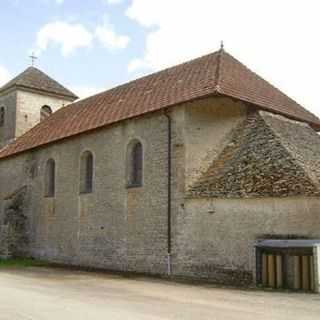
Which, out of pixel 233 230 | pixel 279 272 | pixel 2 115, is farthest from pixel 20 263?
pixel 2 115

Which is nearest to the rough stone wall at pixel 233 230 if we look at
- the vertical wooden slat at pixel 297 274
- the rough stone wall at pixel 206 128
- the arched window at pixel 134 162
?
the vertical wooden slat at pixel 297 274

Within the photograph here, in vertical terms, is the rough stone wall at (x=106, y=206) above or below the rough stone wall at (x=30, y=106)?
below

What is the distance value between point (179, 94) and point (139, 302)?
9.82m

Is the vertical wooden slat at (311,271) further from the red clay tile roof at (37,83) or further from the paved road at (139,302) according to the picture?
the red clay tile roof at (37,83)

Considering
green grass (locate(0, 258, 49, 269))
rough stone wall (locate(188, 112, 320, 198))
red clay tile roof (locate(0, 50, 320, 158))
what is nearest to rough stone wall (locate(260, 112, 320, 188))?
rough stone wall (locate(188, 112, 320, 198))

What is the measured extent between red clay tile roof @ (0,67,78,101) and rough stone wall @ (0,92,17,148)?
662 mm

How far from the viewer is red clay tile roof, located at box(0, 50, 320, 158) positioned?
19.6 meters

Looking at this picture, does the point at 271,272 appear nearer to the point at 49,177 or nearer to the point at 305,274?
the point at 305,274

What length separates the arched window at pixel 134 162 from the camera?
21.0m

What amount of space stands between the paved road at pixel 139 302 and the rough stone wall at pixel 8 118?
62.3 ft

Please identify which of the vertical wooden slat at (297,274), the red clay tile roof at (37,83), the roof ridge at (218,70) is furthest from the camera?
the red clay tile roof at (37,83)

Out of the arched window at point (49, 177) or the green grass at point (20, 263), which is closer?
the green grass at point (20, 263)

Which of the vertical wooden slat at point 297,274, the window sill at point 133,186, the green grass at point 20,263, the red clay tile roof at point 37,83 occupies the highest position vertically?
the red clay tile roof at point 37,83

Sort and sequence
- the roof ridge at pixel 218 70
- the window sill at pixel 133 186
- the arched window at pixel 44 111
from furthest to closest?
1. the arched window at pixel 44 111
2. the window sill at pixel 133 186
3. the roof ridge at pixel 218 70
